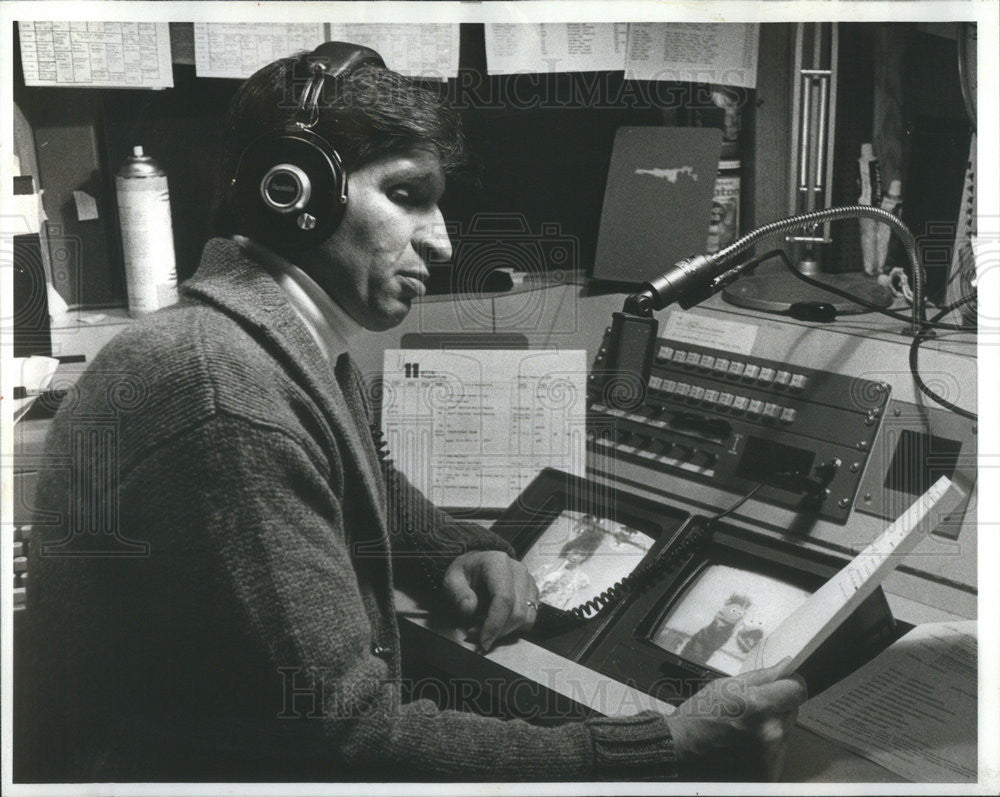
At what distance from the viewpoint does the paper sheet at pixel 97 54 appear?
0.94 meters

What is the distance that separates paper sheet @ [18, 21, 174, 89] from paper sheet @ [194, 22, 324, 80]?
47 mm

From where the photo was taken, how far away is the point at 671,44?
0.95 meters

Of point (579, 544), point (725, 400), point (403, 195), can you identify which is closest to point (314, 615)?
point (579, 544)

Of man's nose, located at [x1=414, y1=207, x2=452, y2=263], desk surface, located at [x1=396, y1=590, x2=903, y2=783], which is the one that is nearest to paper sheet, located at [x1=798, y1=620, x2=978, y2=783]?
desk surface, located at [x1=396, y1=590, x2=903, y2=783]

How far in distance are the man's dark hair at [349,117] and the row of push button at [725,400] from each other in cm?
34

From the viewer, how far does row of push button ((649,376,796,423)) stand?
100 cm

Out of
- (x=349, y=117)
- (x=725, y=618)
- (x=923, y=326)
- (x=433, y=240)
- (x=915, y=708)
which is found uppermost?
(x=349, y=117)

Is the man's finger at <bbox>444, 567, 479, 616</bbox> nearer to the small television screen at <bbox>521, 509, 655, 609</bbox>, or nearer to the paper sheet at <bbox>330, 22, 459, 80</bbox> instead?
the small television screen at <bbox>521, 509, 655, 609</bbox>

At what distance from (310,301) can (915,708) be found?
71 cm

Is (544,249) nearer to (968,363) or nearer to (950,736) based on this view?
(968,363)

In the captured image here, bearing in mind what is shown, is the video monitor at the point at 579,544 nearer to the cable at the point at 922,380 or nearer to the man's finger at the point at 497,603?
the man's finger at the point at 497,603

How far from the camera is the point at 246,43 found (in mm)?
935

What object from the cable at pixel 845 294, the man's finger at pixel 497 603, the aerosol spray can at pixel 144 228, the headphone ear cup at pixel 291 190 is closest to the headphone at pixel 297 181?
the headphone ear cup at pixel 291 190

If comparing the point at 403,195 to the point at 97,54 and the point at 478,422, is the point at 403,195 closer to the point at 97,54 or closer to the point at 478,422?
the point at 478,422
